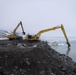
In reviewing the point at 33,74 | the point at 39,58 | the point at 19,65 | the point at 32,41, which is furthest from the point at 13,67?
the point at 32,41

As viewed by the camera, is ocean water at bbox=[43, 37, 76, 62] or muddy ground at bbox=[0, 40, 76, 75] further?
ocean water at bbox=[43, 37, 76, 62]

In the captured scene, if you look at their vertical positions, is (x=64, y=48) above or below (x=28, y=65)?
above

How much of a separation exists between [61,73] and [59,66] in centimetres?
128

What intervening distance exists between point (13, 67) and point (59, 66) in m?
3.40

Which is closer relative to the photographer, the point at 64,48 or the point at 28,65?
the point at 28,65

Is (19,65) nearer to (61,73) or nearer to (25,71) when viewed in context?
(25,71)

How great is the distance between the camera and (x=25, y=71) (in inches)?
499

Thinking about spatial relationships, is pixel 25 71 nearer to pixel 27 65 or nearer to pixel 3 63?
pixel 27 65

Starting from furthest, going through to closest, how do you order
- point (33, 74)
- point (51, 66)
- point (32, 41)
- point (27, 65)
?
point (32, 41) < point (51, 66) < point (27, 65) < point (33, 74)

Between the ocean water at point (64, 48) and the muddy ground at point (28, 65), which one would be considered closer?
the muddy ground at point (28, 65)

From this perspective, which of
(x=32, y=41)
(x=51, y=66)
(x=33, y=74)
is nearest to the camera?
(x=33, y=74)

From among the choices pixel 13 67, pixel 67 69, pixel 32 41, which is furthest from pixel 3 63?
pixel 32 41

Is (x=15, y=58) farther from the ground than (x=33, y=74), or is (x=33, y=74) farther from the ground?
(x=15, y=58)

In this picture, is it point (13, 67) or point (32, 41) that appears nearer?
point (13, 67)
